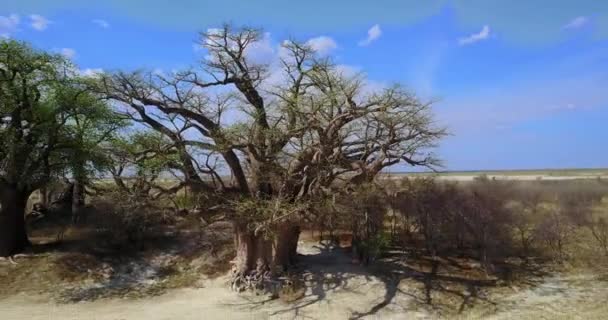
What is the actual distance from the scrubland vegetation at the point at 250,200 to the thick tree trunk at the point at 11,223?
0.05m

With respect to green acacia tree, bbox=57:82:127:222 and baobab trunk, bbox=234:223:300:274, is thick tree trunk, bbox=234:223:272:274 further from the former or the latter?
green acacia tree, bbox=57:82:127:222

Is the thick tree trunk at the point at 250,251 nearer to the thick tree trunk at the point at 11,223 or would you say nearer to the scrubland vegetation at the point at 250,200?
Result: the scrubland vegetation at the point at 250,200

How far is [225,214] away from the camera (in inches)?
705

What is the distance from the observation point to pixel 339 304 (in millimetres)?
16156

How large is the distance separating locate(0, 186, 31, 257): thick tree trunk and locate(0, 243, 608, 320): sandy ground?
4.51m

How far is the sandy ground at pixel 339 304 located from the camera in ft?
49.4

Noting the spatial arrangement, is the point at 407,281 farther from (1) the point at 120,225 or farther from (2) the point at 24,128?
(2) the point at 24,128

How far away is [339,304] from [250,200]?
474 cm

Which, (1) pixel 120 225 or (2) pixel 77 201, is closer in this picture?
(1) pixel 120 225

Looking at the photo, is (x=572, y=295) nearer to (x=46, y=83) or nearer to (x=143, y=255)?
(x=143, y=255)

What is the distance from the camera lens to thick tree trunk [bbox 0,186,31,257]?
20.2m

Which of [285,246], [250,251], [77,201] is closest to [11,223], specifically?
[77,201]

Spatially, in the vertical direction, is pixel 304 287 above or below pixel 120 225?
below

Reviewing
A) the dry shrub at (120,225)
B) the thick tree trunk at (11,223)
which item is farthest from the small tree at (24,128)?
the dry shrub at (120,225)
